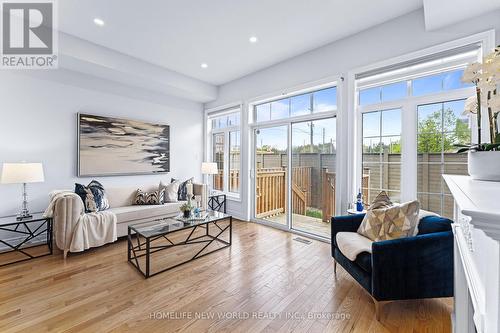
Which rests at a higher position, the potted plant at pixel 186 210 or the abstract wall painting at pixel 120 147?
the abstract wall painting at pixel 120 147

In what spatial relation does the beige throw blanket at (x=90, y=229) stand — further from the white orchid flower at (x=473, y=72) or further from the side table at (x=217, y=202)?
the white orchid flower at (x=473, y=72)

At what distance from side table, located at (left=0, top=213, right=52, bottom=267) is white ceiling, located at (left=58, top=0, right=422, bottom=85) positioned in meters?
2.56

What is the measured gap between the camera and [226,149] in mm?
5242

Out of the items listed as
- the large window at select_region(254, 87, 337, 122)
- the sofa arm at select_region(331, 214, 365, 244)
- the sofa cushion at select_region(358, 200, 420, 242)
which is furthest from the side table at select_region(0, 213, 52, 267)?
the sofa cushion at select_region(358, 200, 420, 242)

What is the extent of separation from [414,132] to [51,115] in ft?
16.7

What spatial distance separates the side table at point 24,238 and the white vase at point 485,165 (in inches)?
163

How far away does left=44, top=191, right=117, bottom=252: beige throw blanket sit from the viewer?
2854mm

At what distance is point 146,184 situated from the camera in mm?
4332

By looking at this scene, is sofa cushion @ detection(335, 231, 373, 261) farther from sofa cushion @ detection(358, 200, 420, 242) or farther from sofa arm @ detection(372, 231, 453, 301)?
sofa arm @ detection(372, 231, 453, 301)

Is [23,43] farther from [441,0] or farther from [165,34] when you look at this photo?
[441,0]

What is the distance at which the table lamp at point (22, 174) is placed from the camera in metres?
2.72

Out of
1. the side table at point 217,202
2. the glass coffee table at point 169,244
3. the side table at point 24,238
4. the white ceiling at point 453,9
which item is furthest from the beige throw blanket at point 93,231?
the white ceiling at point 453,9

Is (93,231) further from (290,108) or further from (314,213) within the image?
(290,108)

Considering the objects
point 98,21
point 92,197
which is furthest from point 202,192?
point 98,21
